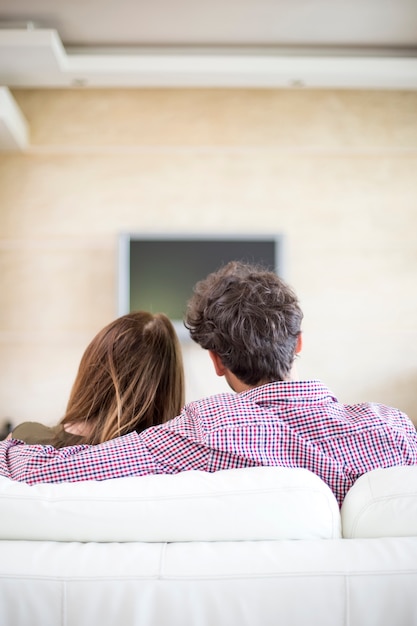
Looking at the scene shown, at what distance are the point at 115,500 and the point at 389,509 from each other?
15.4 inches

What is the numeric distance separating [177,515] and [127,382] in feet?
2.16

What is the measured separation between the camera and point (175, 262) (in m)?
4.37

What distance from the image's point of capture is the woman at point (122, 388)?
1590 millimetres

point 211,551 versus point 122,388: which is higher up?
point 122,388

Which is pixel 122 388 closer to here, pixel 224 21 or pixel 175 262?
pixel 175 262

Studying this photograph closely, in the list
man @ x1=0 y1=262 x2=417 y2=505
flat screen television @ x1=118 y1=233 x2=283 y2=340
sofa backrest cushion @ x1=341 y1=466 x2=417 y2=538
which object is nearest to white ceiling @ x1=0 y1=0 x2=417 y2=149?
flat screen television @ x1=118 y1=233 x2=283 y2=340

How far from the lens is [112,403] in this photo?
1.60m

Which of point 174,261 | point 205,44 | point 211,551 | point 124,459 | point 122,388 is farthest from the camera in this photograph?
point 174,261

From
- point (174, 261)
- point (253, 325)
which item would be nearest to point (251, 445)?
point (253, 325)

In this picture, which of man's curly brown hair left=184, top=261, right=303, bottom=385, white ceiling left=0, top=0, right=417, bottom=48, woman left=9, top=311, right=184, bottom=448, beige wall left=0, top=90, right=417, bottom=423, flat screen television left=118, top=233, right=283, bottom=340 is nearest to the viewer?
man's curly brown hair left=184, top=261, right=303, bottom=385

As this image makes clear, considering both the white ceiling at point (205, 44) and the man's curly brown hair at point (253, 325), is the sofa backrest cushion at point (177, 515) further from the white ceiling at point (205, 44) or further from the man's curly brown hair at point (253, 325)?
the white ceiling at point (205, 44)

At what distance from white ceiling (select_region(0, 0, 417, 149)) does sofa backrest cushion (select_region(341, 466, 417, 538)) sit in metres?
3.21

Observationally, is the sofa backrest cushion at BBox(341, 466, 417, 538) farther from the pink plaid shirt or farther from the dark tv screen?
the dark tv screen

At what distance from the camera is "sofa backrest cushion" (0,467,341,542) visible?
1000 mm
